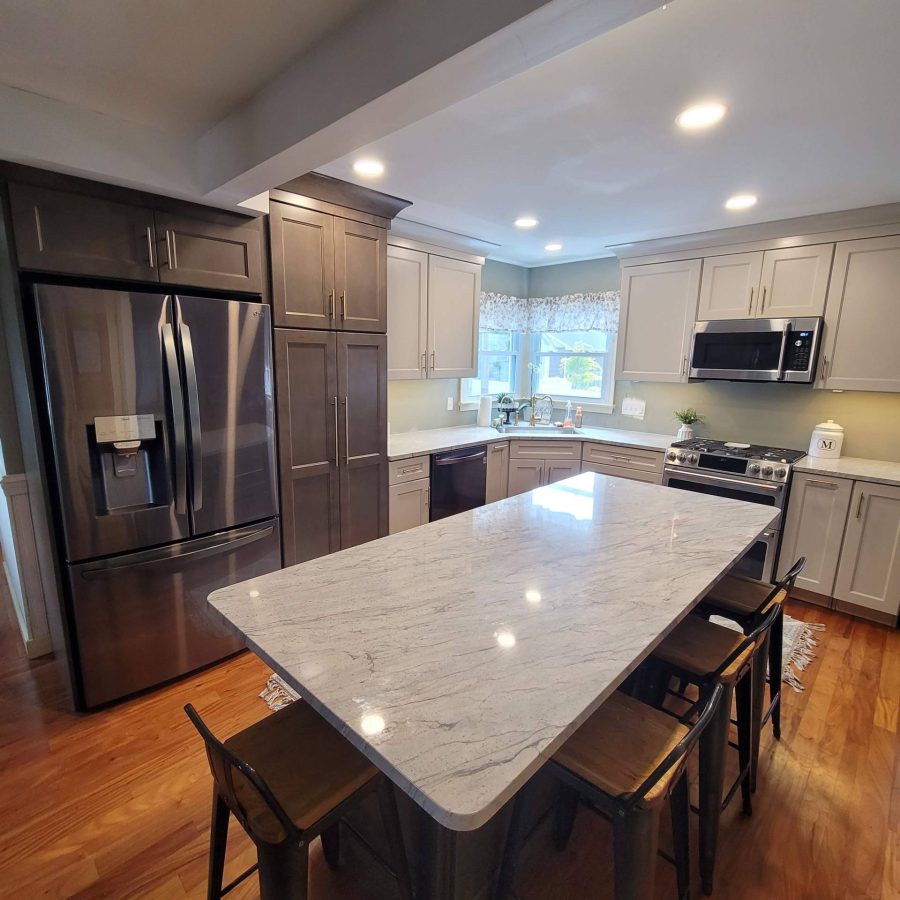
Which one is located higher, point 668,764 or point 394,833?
point 668,764

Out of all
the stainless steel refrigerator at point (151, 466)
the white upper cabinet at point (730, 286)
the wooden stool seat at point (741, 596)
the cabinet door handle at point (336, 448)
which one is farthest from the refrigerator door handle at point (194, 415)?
the white upper cabinet at point (730, 286)

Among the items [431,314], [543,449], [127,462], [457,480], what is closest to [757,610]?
[457,480]

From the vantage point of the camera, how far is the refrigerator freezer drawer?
200 centimetres

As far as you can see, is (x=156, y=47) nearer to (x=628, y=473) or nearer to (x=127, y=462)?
(x=127, y=462)

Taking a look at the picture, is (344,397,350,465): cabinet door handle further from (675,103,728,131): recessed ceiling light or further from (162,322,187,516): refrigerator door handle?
(675,103,728,131): recessed ceiling light

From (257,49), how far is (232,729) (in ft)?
8.01

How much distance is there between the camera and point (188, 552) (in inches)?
86.1

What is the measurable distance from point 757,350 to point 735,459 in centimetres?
75

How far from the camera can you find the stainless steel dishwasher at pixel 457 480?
11.3 ft

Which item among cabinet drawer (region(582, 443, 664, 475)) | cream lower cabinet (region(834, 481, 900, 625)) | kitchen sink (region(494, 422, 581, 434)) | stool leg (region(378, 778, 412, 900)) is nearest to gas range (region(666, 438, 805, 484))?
cabinet drawer (region(582, 443, 664, 475))

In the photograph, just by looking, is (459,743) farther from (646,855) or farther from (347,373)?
(347,373)

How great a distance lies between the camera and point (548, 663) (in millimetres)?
1040

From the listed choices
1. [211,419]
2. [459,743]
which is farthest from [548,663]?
[211,419]

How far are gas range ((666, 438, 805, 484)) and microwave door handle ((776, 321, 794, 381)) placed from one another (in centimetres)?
53
